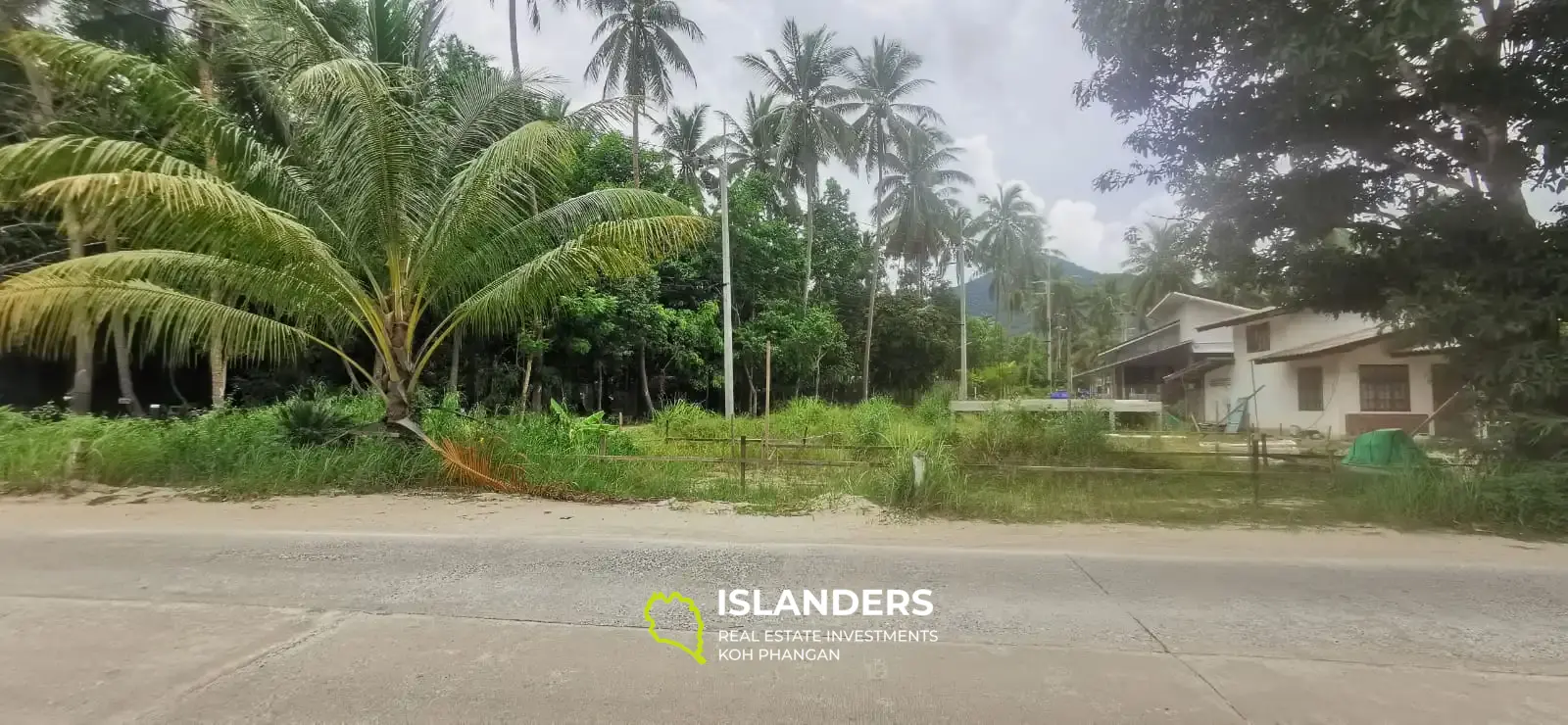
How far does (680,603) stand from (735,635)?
2.02 feet

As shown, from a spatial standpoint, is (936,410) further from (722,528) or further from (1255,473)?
(722,528)

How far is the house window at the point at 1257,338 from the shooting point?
69.1ft

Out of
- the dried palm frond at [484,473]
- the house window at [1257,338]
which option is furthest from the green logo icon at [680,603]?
the house window at [1257,338]

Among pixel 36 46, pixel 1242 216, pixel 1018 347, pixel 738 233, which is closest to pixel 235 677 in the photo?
pixel 36 46

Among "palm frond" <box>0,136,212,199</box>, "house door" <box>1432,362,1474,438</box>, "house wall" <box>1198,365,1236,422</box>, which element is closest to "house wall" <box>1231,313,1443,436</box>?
"house wall" <box>1198,365,1236,422</box>

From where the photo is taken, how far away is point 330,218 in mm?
9141

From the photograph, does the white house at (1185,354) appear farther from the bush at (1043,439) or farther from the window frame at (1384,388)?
the bush at (1043,439)

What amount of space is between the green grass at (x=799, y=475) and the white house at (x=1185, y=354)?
557 inches

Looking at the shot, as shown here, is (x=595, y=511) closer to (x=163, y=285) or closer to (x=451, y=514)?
(x=451, y=514)

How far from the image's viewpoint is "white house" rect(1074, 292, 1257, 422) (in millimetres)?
24719

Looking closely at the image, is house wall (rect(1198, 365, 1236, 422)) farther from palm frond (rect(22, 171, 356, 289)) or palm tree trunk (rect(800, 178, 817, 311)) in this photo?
palm frond (rect(22, 171, 356, 289))

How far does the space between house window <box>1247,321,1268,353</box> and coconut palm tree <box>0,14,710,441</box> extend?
738 inches

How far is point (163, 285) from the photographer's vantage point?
8.58 meters

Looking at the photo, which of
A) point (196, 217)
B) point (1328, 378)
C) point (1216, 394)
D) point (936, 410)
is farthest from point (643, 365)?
point (1216, 394)
